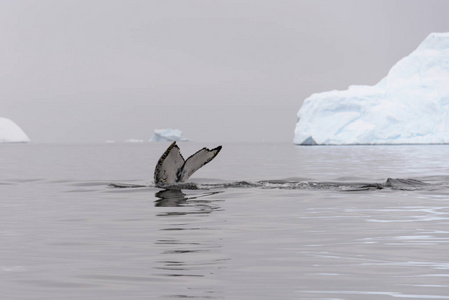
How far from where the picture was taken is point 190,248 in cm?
805

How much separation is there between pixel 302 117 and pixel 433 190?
68432mm

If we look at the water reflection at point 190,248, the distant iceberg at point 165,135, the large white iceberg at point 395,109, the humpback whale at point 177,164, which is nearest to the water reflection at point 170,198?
the water reflection at point 190,248

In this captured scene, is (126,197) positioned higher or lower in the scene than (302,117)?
lower

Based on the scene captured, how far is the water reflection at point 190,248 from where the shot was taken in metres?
5.80

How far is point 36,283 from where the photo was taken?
6004mm

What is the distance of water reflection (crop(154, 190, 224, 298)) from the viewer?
580cm

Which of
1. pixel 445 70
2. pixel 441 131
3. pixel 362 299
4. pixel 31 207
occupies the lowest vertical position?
pixel 362 299

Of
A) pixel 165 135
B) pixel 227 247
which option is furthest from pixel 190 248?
pixel 165 135

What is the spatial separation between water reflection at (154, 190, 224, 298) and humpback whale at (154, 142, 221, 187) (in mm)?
2089

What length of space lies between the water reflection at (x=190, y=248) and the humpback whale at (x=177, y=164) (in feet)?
6.85

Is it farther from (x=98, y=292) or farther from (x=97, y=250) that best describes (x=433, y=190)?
(x=98, y=292)

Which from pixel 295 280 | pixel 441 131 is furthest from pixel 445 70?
pixel 295 280

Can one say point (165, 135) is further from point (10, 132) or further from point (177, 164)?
point (177, 164)

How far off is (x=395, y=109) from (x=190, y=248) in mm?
73895
